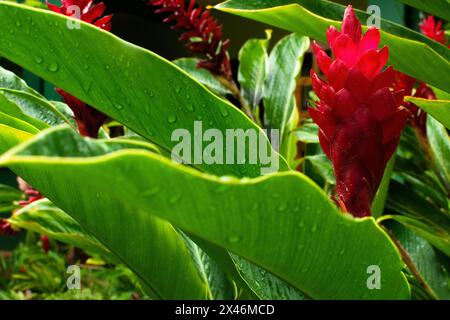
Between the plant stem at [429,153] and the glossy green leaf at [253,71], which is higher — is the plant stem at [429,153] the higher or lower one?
the lower one

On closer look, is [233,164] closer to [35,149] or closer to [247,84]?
[35,149]

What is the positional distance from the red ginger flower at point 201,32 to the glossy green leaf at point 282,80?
116mm

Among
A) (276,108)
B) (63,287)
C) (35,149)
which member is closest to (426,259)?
(276,108)

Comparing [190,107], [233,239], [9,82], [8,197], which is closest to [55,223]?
[9,82]

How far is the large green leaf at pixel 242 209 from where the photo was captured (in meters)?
0.23

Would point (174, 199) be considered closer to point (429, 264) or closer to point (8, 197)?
point (429, 264)

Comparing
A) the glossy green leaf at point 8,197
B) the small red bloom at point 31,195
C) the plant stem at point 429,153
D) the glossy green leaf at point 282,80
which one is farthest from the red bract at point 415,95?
the glossy green leaf at point 8,197

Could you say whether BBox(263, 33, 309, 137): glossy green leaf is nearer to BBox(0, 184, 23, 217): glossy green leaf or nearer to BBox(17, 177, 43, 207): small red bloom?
BBox(17, 177, 43, 207): small red bloom

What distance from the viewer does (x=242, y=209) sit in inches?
10.6

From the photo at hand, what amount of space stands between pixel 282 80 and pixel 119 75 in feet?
2.64

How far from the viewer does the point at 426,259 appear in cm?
88

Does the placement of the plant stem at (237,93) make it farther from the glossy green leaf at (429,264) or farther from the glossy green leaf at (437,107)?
the glossy green leaf at (437,107)

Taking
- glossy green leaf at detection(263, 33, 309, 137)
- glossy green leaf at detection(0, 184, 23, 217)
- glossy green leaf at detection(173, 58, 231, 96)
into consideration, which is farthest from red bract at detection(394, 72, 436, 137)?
glossy green leaf at detection(0, 184, 23, 217)
